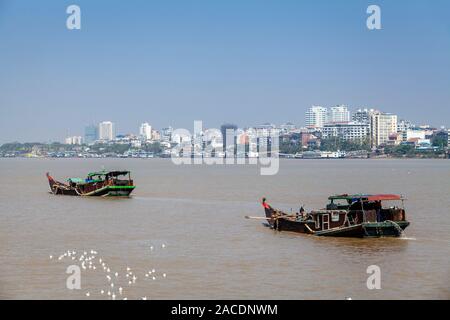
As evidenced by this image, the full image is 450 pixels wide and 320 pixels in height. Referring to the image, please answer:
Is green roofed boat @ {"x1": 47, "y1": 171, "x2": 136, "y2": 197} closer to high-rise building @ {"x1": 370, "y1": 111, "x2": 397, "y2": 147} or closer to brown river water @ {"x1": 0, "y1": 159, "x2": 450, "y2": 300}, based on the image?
brown river water @ {"x1": 0, "y1": 159, "x2": 450, "y2": 300}

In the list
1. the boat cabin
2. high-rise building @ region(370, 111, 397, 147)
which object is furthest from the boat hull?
high-rise building @ region(370, 111, 397, 147)

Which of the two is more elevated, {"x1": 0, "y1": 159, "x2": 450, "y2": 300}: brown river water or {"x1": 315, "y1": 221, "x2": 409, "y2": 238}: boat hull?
{"x1": 315, "y1": 221, "x2": 409, "y2": 238}: boat hull

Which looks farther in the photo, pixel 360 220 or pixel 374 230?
pixel 360 220

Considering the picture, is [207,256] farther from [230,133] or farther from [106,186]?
[230,133]

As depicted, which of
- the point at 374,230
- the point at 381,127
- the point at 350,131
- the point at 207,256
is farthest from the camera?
the point at 350,131

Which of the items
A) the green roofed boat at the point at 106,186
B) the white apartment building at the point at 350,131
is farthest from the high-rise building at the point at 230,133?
the green roofed boat at the point at 106,186

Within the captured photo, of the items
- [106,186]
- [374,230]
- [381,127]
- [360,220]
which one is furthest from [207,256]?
[381,127]

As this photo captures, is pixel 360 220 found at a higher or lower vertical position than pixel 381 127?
lower

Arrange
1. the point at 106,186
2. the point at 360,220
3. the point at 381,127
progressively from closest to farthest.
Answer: the point at 360,220 < the point at 106,186 < the point at 381,127
